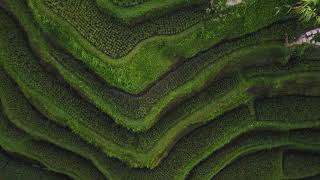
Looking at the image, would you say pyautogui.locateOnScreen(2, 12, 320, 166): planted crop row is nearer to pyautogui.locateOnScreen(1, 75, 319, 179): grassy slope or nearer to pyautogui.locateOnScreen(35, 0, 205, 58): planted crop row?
pyautogui.locateOnScreen(1, 75, 319, 179): grassy slope

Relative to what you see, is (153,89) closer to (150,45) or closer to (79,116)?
(150,45)

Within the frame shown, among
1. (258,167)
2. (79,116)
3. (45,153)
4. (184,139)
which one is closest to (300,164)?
(258,167)

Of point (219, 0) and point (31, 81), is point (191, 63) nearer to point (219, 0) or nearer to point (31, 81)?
point (219, 0)

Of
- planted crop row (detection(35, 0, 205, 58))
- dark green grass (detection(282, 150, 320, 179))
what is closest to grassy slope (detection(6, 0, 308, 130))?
planted crop row (detection(35, 0, 205, 58))

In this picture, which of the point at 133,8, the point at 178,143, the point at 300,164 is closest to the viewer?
the point at 133,8

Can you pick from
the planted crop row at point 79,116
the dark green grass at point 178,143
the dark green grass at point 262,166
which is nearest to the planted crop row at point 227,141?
the dark green grass at point 178,143

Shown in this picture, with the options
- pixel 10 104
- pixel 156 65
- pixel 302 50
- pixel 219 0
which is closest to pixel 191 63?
pixel 156 65
